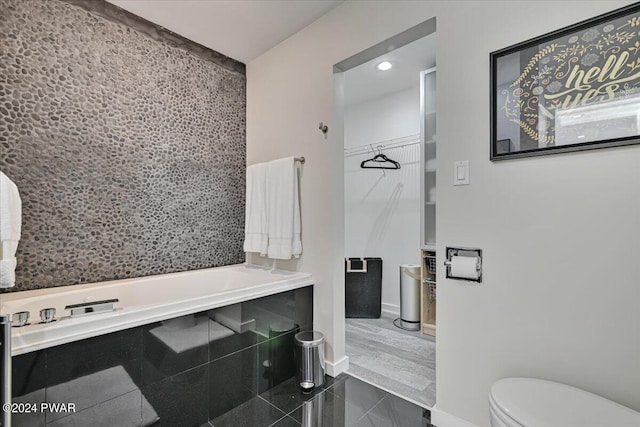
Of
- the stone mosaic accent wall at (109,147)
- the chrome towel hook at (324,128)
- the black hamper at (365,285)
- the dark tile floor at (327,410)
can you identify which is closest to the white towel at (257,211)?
the stone mosaic accent wall at (109,147)

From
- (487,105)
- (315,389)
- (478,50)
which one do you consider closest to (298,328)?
(315,389)

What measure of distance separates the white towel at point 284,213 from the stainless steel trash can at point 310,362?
25.1 inches

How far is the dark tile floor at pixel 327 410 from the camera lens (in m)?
1.64

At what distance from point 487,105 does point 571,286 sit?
90 centimetres

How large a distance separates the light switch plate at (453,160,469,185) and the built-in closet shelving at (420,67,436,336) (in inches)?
51.0

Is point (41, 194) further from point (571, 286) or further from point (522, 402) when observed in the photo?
point (571, 286)

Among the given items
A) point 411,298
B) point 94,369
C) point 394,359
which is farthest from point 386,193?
point 94,369

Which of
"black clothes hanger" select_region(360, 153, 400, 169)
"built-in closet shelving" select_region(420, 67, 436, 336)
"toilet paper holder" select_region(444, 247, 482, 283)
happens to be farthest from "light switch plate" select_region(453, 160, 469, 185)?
"black clothes hanger" select_region(360, 153, 400, 169)

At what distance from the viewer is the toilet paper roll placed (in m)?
1.49

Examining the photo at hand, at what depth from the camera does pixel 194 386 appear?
1569 mm

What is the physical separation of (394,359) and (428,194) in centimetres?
151

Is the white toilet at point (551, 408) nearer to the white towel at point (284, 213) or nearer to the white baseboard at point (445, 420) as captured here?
the white baseboard at point (445, 420)

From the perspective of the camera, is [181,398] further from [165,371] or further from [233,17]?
[233,17]

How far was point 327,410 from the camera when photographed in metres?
1.76
